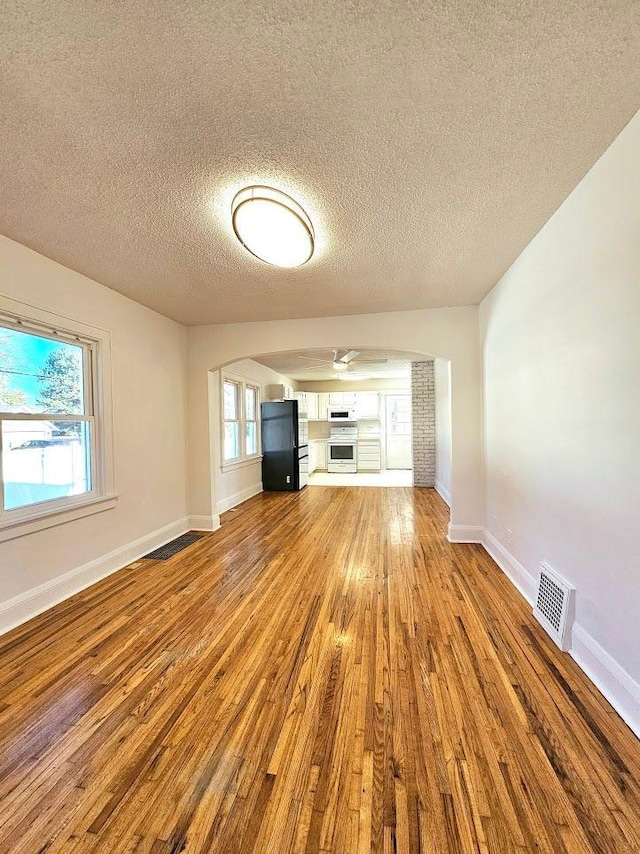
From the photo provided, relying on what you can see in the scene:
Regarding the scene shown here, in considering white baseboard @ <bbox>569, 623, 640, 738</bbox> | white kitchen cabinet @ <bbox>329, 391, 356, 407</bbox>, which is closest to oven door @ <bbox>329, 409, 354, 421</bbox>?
white kitchen cabinet @ <bbox>329, 391, 356, 407</bbox>

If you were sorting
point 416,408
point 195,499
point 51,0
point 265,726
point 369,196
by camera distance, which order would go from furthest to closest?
1. point 416,408
2. point 195,499
3. point 369,196
4. point 265,726
5. point 51,0

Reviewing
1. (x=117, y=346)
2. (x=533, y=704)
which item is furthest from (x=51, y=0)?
(x=533, y=704)

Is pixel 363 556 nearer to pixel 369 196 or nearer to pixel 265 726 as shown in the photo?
pixel 265 726

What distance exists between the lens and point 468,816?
111 centimetres

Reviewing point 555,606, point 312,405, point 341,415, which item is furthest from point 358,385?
point 555,606

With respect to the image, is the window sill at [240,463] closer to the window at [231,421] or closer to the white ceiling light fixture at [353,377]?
the window at [231,421]

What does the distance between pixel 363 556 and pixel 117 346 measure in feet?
10.1

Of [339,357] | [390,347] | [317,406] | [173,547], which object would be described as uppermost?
[339,357]

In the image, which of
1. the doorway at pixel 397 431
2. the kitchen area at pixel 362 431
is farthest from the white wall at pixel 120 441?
the doorway at pixel 397 431

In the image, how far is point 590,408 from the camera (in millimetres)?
1715

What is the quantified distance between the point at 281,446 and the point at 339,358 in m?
2.06

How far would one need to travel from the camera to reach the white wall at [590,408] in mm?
1453

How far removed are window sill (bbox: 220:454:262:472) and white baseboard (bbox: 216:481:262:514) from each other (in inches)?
16.5

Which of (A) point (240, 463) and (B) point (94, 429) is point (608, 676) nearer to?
(B) point (94, 429)
